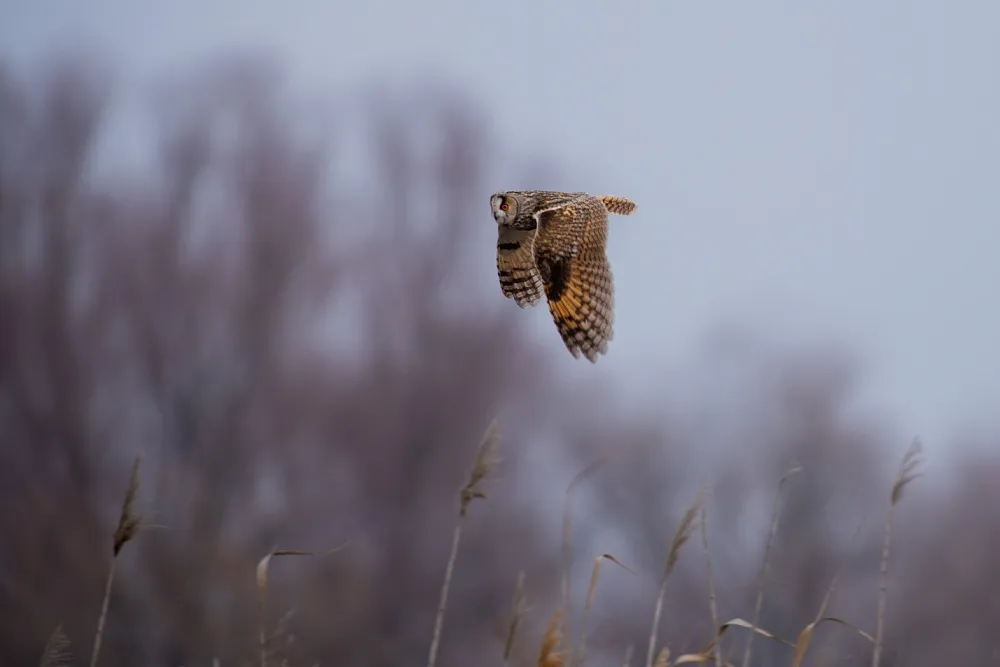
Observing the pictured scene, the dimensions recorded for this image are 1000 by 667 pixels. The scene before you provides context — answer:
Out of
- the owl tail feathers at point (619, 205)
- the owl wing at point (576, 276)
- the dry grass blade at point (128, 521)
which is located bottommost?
the dry grass blade at point (128, 521)

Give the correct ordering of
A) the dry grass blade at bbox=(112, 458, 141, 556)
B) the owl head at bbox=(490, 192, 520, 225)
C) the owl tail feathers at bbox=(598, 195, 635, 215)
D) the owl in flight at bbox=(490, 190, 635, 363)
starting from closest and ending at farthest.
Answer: the dry grass blade at bbox=(112, 458, 141, 556) < the owl head at bbox=(490, 192, 520, 225) < the owl in flight at bbox=(490, 190, 635, 363) < the owl tail feathers at bbox=(598, 195, 635, 215)

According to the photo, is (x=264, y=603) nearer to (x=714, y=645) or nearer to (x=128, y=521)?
(x=128, y=521)

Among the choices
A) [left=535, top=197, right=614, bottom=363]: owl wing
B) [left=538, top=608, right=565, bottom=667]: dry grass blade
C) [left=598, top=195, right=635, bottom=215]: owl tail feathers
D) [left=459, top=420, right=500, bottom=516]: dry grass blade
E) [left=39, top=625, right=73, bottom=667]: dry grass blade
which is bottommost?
[left=39, top=625, right=73, bottom=667]: dry grass blade

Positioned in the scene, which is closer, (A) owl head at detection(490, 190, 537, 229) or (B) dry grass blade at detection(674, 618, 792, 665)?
(B) dry grass blade at detection(674, 618, 792, 665)

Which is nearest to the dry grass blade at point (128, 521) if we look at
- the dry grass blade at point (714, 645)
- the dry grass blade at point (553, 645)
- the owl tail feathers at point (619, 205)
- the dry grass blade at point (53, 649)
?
the dry grass blade at point (53, 649)

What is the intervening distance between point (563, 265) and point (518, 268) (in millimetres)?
151

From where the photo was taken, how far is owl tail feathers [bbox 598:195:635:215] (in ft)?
15.8

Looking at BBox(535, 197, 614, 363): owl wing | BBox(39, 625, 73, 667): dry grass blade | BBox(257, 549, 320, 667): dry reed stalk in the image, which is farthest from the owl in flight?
BBox(39, 625, 73, 667): dry grass blade

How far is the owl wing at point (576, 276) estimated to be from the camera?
166 inches

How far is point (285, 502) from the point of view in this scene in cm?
1573

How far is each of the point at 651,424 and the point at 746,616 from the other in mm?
4250

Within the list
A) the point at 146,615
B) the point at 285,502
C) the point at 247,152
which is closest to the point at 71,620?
the point at 146,615

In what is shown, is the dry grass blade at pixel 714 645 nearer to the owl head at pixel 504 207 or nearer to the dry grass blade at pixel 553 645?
the dry grass blade at pixel 553 645

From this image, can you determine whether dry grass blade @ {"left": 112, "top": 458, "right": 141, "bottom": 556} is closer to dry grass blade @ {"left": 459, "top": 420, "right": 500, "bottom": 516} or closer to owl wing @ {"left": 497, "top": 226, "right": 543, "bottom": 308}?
dry grass blade @ {"left": 459, "top": 420, "right": 500, "bottom": 516}
